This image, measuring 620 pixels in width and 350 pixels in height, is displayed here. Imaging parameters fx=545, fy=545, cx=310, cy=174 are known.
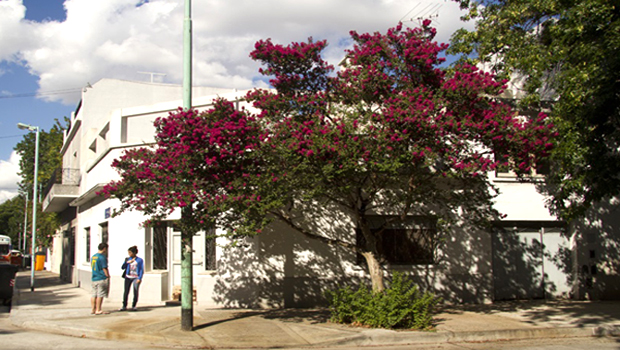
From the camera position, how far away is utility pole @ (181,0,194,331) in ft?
31.4

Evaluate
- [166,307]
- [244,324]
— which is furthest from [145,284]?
[244,324]

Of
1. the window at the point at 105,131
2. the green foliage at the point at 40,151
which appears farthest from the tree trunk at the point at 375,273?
the green foliage at the point at 40,151

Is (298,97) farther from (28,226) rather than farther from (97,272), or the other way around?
(28,226)

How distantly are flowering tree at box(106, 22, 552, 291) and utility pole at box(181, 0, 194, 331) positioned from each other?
1.42 feet

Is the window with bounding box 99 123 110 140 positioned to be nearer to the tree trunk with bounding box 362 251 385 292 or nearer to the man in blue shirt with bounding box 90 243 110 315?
the man in blue shirt with bounding box 90 243 110 315

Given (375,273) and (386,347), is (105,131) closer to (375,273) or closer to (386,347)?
(375,273)

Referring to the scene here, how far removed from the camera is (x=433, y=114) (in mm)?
9258

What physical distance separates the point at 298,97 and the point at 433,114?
104 inches

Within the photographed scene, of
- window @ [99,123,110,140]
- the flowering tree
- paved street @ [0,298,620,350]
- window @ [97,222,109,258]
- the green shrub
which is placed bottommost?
paved street @ [0,298,620,350]

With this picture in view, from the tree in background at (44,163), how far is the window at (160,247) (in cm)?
1843

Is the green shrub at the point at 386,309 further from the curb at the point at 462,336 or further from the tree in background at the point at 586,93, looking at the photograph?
the tree in background at the point at 586,93

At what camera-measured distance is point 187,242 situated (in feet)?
31.7

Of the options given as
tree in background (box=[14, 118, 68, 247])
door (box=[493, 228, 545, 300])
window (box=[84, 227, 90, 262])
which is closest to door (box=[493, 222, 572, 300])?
door (box=[493, 228, 545, 300])

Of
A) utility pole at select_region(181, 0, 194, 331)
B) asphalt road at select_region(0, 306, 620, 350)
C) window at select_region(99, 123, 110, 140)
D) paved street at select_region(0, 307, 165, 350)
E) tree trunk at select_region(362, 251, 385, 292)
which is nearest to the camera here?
paved street at select_region(0, 307, 165, 350)
